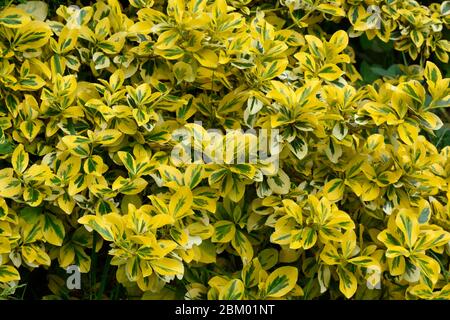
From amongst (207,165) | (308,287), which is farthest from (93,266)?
(308,287)

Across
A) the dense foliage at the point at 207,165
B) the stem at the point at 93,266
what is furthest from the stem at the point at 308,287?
the stem at the point at 93,266

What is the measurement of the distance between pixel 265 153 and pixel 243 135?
0.29 feet

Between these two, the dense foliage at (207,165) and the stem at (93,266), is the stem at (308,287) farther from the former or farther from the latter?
the stem at (93,266)

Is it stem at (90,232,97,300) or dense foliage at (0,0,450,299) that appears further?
stem at (90,232,97,300)

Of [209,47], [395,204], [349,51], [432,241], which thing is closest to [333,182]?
[395,204]

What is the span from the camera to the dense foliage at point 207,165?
6.56ft

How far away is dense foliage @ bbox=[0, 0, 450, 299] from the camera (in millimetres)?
1998

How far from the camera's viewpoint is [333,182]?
2145mm

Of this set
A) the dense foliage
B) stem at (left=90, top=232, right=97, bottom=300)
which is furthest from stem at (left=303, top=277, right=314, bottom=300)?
stem at (left=90, top=232, right=97, bottom=300)

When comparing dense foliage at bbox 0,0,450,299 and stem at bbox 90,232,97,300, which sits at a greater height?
dense foliage at bbox 0,0,450,299

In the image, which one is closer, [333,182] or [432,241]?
[432,241]

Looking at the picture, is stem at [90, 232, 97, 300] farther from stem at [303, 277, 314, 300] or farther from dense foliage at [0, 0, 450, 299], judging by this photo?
stem at [303, 277, 314, 300]

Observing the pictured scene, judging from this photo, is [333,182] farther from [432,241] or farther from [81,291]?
[81,291]

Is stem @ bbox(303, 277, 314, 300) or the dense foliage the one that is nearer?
the dense foliage
